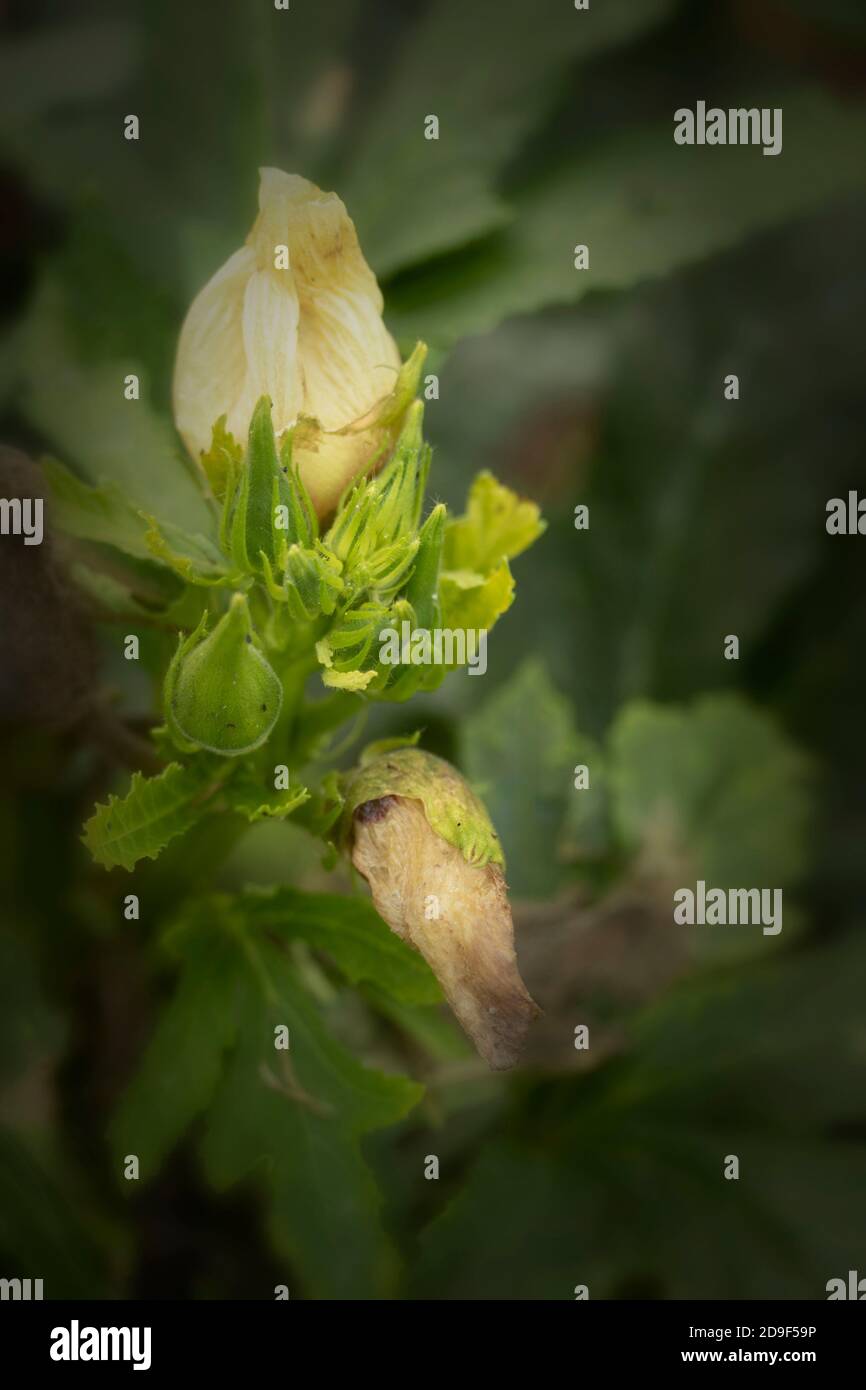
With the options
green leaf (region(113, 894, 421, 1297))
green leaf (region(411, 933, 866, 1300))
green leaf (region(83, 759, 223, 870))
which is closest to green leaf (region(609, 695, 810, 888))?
green leaf (region(411, 933, 866, 1300))

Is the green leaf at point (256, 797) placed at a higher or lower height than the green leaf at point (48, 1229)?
higher

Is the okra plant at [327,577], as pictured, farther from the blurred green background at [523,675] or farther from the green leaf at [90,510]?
the blurred green background at [523,675]

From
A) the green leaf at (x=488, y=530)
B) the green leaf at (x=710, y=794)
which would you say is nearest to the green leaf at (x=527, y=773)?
the green leaf at (x=710, y=794)

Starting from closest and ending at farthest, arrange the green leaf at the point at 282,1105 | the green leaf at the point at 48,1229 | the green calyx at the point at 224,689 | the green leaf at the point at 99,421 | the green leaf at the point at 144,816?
1. the green calyx at the point at 224,689
2. the green leaf at the point at 144,816
3. the green leaf at the point at 282,1105
4. the green leaf at the point at 99,421
5. the green leaf at the point at 48,1229

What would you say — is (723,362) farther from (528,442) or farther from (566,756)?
(566,756)

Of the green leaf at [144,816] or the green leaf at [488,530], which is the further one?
the green leaf at [488,530]

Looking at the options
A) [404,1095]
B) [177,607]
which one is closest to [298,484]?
[177,607]

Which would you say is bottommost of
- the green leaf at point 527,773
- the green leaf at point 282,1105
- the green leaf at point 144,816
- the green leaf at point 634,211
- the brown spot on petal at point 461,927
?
the green leaf at point 282,1105
